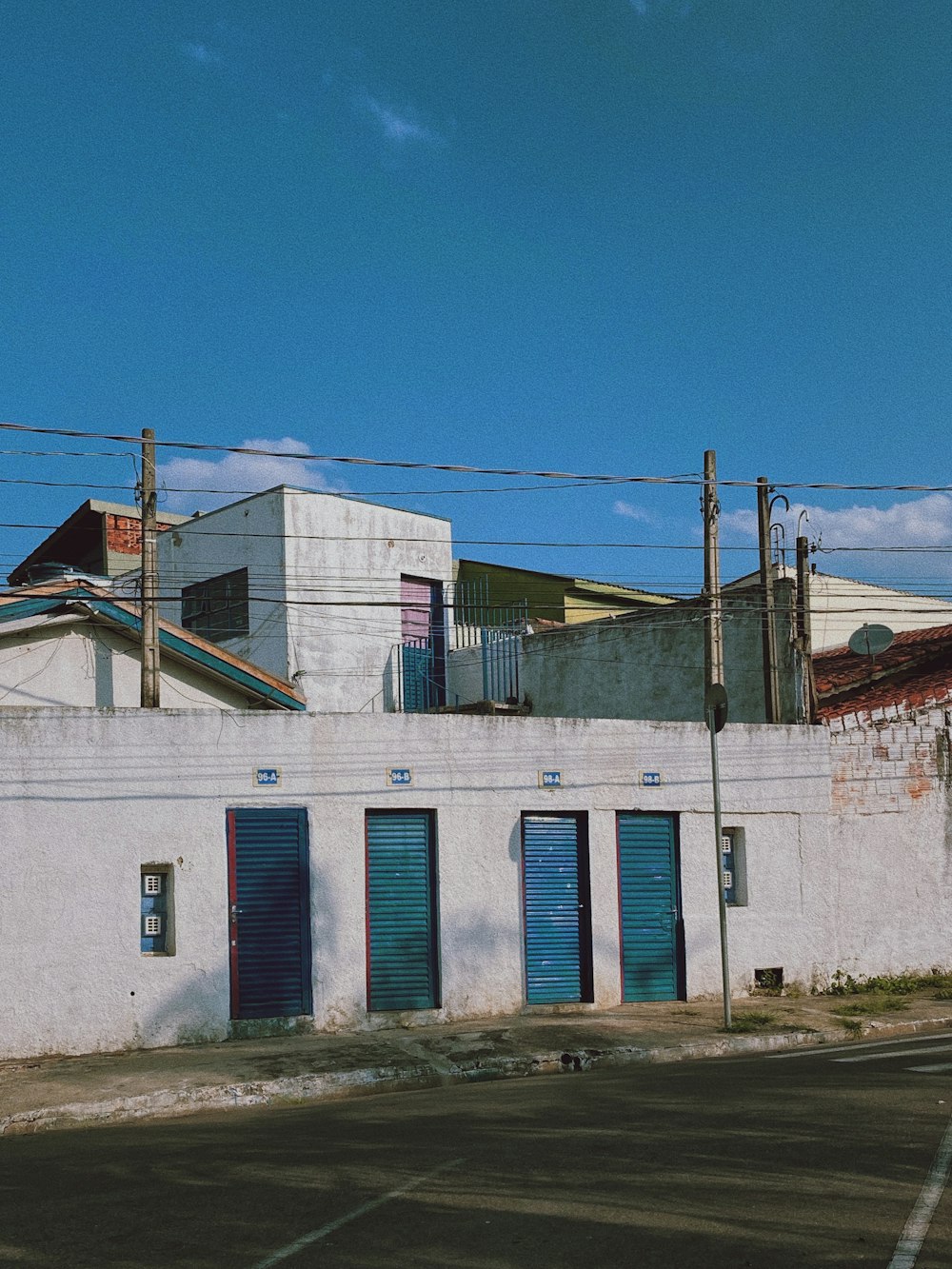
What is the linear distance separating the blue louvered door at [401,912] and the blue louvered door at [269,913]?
32.1 inches

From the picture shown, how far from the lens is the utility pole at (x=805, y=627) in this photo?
778 inches

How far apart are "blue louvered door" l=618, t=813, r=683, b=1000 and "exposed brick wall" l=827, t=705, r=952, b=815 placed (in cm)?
301

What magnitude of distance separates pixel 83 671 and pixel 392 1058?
7.51 meters

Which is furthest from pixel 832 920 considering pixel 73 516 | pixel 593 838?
pixel 73 516

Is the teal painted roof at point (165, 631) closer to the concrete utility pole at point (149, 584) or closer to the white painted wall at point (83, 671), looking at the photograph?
→ the white painted wall at point (83, 671)

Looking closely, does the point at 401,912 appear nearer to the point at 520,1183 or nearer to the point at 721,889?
the point at 721,889

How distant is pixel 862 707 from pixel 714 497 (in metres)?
4.32

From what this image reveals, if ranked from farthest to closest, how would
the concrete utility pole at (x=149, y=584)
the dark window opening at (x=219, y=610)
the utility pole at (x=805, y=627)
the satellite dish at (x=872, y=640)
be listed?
the dark window opening at (x=219, y=610) → the satellite dish at (x=872, y=640) → the utility pole at (x=805, y=627) → the concrete utility pole at (x=149, y=584)

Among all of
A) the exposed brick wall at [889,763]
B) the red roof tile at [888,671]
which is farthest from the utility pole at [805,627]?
the exposed brick wall at [889,763]

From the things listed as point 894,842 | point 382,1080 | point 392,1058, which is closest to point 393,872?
point 392,1058

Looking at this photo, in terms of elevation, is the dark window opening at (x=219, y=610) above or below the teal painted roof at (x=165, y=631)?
above

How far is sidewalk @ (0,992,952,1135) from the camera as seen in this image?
417 inches

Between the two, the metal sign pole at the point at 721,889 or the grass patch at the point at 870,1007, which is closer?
the metal sign pole at the point at 721,889

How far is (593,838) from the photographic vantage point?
51.2ft
